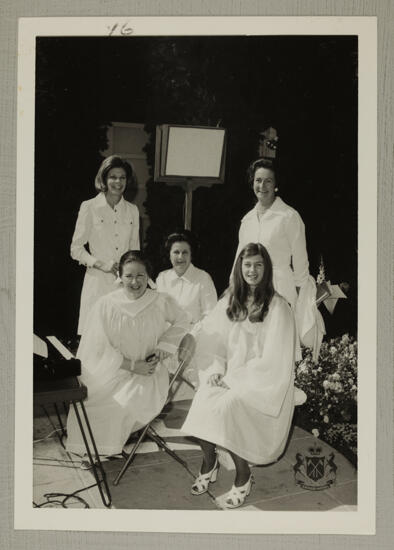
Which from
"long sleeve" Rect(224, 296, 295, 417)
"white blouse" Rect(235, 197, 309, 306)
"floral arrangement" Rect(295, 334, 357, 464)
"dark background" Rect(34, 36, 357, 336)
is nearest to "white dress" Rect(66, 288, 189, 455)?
"dark background" Rect(34, 36, 357, 336)

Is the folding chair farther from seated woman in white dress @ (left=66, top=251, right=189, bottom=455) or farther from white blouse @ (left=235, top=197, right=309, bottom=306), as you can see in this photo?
white blouse @ (left=235, top=197, right=309, bottom=306)

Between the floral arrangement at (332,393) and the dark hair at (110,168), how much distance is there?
31.5 inches

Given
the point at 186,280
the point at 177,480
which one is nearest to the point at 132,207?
the point at 186,280

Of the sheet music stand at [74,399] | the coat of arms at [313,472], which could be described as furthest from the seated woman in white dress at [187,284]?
the coat of arms at [313,472]

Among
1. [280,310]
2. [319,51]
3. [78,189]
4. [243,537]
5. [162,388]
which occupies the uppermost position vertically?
[319,51]

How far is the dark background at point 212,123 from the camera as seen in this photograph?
5.84 ft

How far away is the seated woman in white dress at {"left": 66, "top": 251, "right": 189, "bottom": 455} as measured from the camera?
1805 millimetres

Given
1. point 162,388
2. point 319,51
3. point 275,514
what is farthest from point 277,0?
point 275,514

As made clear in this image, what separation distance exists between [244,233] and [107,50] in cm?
73

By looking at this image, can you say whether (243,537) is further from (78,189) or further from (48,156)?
(48,156)

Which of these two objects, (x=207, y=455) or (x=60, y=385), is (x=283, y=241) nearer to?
(x=207, y=455)

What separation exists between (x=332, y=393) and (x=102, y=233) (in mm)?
907

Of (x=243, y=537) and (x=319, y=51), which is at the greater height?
(x=319, y=51)

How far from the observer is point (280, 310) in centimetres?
181
